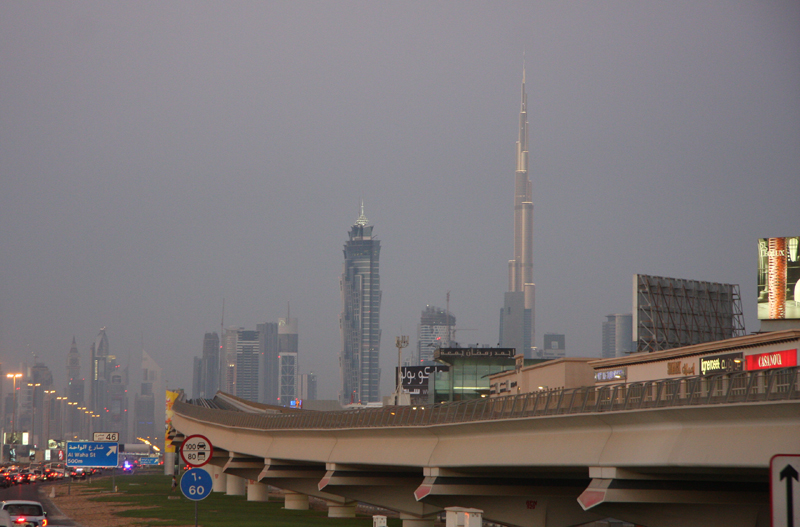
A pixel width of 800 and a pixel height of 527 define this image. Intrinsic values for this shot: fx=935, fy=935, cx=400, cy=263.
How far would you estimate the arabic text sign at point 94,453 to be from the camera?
275ft

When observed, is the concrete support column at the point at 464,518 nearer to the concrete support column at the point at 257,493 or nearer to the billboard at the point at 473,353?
the concrete support column at the point at 257,493

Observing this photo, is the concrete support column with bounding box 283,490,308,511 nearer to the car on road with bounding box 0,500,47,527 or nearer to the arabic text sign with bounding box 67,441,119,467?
the arabic text sign with bounding box 67,441,119,467

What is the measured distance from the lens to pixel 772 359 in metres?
61.7

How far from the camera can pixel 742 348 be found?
6538 centimetres

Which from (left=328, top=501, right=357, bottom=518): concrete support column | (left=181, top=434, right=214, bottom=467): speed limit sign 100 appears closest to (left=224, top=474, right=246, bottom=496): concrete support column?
(left=328, top=501, right=357, bottom=518): concrete support column

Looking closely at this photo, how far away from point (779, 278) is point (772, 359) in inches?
278

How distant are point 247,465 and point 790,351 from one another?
131 feet

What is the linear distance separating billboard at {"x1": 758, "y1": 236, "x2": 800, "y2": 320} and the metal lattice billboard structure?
15461 millimetres

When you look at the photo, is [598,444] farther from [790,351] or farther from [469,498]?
[790,351]

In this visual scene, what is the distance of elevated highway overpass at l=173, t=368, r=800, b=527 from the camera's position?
22312mm

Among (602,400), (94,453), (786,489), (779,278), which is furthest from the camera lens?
(94,453)

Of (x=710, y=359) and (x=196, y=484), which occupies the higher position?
(x=710, y=359)

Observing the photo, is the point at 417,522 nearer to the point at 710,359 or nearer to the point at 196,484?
the point at 196,484

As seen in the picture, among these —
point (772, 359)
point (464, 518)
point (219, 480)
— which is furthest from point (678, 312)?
point (464, 518)
